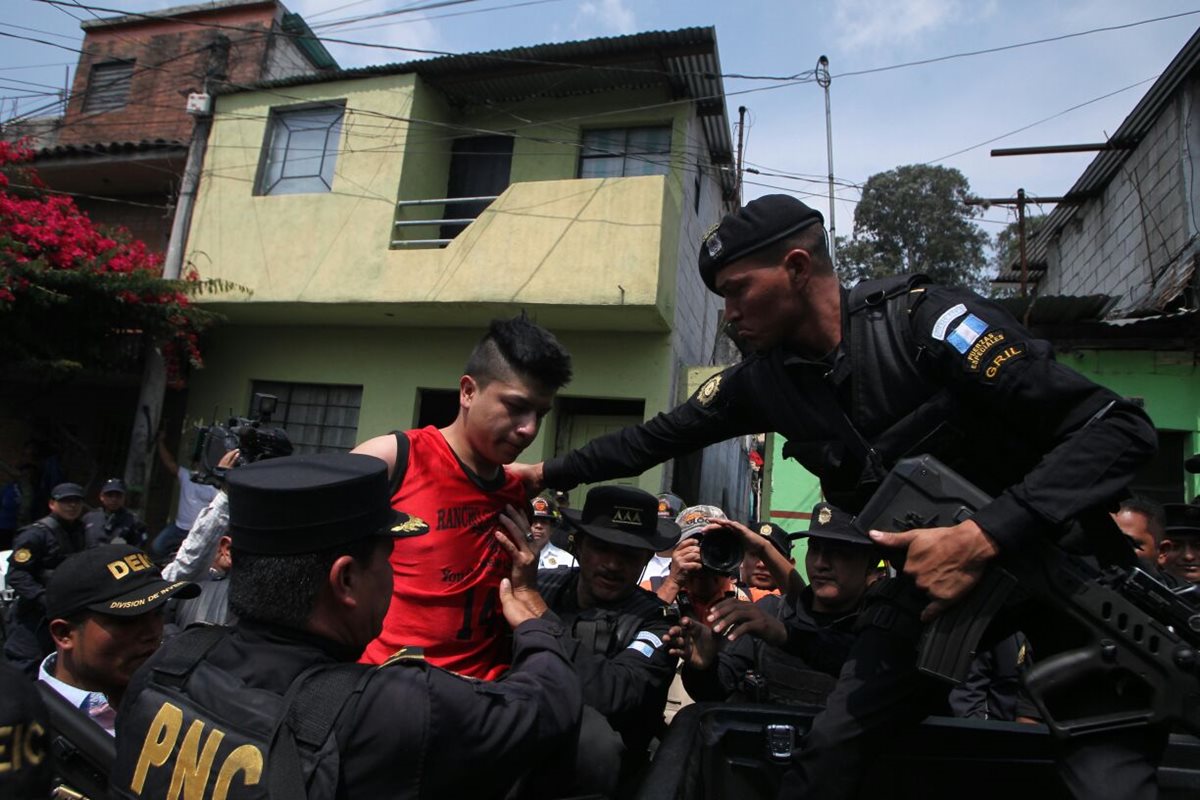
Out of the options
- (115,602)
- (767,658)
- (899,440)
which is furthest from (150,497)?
(899,440)

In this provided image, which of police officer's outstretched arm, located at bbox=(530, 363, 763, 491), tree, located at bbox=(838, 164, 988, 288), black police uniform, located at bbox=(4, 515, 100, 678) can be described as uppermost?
tree, located at bbox=(838, 164, 988, 288)

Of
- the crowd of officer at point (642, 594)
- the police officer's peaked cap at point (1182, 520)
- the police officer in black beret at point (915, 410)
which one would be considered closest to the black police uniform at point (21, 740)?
the crowd of officer at point (642, 594)

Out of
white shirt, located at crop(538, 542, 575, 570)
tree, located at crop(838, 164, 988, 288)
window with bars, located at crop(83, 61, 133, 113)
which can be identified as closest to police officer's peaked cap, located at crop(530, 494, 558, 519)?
white shirt, located at crop(538, 542, 575, 570)

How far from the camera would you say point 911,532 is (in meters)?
1.72

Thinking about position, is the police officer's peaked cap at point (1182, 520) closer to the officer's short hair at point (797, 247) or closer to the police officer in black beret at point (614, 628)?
the police officer in black beret at point (614, 628)

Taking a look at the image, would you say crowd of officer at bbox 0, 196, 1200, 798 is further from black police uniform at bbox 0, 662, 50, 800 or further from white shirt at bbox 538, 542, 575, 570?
white shirt at bbox 538, 542, 575, 570

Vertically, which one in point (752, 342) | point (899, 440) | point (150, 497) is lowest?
point (150, 497)

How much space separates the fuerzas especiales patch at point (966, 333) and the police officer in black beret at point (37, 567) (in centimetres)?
414

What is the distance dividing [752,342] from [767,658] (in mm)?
1276

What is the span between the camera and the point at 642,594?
2.99m

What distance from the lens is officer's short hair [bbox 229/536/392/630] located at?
1457mm

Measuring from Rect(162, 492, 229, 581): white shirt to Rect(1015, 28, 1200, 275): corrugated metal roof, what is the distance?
10.4 m

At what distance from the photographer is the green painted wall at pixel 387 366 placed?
8992mm

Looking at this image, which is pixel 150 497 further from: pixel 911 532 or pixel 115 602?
pixel 911 532
